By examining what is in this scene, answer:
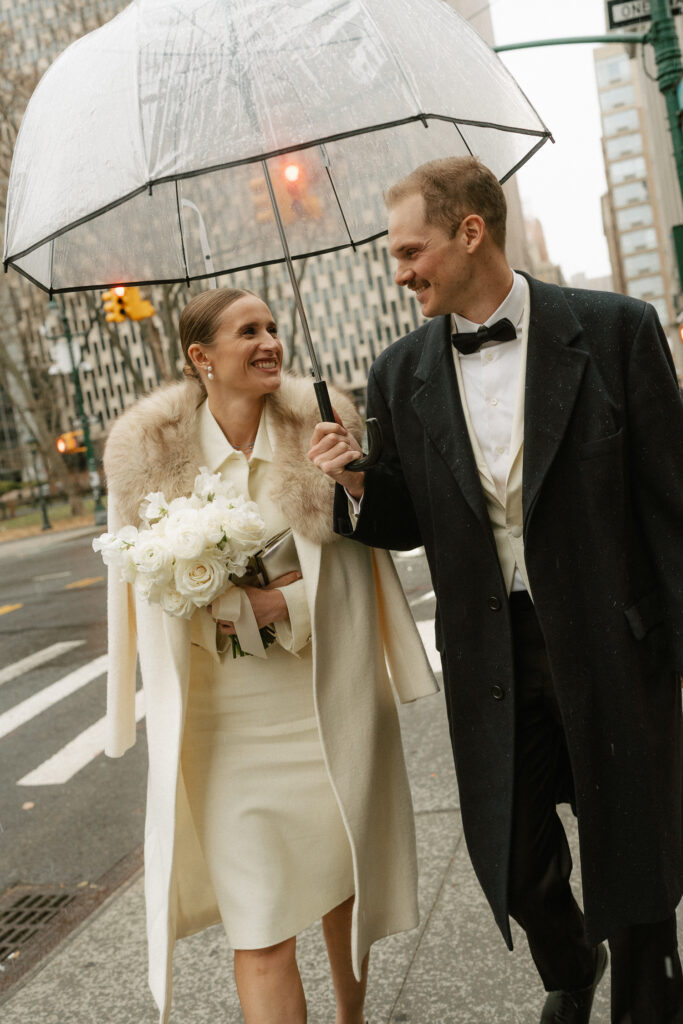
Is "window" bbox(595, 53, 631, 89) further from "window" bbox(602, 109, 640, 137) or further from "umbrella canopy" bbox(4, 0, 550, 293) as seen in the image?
"umbrella canopy" bbox(4, 0, 550, 293)

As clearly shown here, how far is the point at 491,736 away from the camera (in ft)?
8.46

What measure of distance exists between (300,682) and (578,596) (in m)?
0.85

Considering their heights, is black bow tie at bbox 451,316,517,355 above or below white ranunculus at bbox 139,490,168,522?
above

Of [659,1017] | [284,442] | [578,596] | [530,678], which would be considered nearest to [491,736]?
[530,678]

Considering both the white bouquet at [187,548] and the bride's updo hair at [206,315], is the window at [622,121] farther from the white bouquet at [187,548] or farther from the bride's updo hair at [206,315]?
the white bouquet at [187,548]

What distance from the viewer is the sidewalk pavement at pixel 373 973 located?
3043 mm

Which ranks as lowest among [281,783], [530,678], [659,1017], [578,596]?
[659,1017]

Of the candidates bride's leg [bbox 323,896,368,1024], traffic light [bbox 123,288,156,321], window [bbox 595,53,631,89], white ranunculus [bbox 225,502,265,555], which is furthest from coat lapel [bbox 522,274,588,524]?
window [bbox 595,53,631,89]

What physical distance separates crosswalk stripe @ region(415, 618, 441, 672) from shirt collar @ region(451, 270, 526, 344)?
182 inches

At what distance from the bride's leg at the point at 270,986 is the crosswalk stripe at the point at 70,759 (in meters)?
4.06

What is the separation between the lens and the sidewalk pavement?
9.98 feet

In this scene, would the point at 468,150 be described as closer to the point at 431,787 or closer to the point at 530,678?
the point at 530,678

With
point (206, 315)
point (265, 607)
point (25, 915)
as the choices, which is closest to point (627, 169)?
point (25, 915)

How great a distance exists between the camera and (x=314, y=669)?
108 inches
